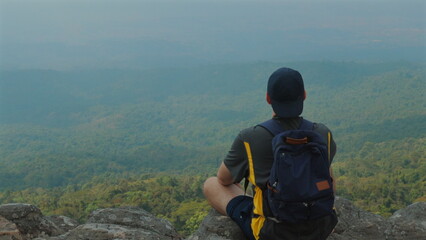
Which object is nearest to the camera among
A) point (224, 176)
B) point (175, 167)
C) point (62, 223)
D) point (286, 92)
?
point (286, 92)

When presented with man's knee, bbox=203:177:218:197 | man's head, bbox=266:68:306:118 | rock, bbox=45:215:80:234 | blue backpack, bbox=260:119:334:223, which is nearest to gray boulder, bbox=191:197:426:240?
man's knee, bbox=203:177:218:197

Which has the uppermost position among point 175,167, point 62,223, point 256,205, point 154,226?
point 256,205

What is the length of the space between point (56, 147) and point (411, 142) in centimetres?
12715

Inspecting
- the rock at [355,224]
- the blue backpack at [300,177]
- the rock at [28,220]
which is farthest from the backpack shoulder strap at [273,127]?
the rock at [28,220]

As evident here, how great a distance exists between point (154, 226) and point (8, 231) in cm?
207

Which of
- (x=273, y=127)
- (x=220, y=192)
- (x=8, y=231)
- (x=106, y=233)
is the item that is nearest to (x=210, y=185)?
(x=220, y=192)

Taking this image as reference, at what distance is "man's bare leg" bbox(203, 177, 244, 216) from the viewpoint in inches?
219

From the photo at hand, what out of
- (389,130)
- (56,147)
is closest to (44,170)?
(56,147)

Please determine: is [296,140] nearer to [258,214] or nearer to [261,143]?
[261,143]

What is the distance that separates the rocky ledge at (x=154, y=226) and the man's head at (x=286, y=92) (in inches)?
71.6

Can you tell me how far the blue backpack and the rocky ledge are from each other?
4.88 ft

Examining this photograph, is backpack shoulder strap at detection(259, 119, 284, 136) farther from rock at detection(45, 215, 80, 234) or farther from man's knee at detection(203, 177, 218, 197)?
rock at detection(45, 215, 80, 234)

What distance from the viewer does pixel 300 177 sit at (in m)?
4.11

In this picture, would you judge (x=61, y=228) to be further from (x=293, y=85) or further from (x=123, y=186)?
(x=123, y=186)
